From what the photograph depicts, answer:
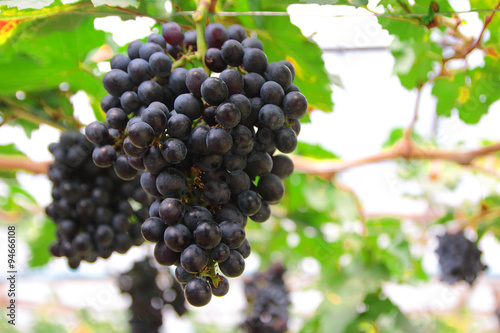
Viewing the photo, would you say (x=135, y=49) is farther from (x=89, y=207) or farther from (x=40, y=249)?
(x=40, y=249)

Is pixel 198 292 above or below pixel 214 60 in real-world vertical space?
below

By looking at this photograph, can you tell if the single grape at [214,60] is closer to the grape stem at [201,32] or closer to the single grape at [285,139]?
the grape stem at [201,32]

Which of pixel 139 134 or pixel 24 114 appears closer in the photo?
pixel 139 134

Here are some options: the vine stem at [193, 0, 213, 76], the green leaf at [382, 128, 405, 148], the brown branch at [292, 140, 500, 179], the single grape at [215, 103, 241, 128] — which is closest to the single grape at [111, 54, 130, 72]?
the vine stem at [193, 0, 213, 76]

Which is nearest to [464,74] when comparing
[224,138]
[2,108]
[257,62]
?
[257,62]

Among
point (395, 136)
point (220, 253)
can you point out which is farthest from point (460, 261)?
point (220, 253)

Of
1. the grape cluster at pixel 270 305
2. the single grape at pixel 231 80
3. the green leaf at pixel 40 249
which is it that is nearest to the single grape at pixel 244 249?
the single grape at pixel 231 80

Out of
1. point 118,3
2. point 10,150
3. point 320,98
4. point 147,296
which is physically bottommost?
point 147,296
